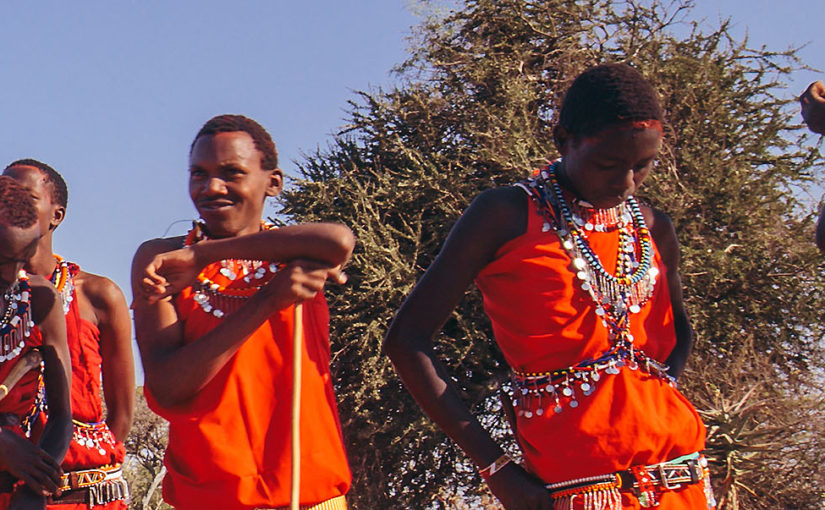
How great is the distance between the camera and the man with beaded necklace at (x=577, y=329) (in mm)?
2766

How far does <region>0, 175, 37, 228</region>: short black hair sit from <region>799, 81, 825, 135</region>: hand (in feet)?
8.84

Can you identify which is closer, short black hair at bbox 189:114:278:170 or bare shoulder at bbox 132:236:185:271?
bare shoulder at bbox 132:236:185:271

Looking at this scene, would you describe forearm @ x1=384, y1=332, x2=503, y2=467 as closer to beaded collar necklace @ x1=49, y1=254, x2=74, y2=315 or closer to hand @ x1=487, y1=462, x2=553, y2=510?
hand @ x1=487, y1=462, x2=553, y2=510

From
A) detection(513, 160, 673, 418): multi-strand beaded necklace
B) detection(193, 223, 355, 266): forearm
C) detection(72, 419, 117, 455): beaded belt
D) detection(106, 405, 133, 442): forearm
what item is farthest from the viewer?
detection(106, 405, 133, 442): forearm

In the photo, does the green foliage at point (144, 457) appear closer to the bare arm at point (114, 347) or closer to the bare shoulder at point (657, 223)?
the bare arm at point (114, 347)

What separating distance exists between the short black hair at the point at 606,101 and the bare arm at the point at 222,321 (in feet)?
2.38

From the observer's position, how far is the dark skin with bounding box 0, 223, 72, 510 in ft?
12.5

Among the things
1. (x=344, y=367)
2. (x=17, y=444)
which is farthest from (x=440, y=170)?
(x=17, y=444)

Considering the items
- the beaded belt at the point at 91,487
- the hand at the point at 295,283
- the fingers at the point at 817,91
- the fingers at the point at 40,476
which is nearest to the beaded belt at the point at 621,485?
the hand at the point at 295,283

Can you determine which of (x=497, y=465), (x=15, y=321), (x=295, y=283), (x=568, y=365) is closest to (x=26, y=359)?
(x=15, y=321)

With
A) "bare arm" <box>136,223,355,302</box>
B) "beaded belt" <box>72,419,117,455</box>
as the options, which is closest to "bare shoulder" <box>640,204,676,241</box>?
"bare arm" <box>136,223,355,302</box>

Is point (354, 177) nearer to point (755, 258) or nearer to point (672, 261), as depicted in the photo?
point (755, 258)

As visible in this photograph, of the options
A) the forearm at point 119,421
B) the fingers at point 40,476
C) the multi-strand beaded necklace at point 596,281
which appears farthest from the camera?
the forearm at point 119,421

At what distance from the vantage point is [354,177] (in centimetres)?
Answer: 1950
